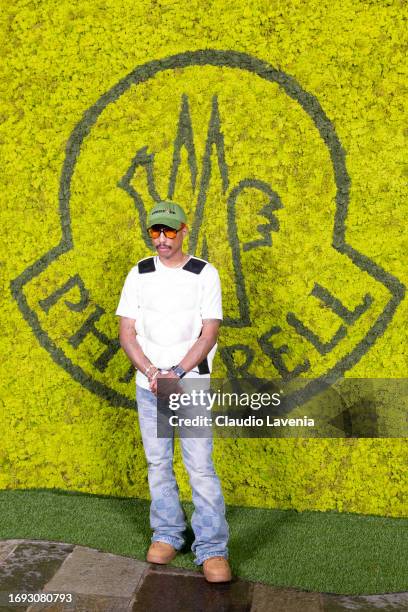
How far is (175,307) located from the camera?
4.30 metres

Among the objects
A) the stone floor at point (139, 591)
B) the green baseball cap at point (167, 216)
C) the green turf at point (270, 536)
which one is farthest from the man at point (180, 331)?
the green turf at point (270, 536)

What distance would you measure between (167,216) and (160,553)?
1873mm

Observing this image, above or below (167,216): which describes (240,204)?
above

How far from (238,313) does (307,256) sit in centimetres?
59

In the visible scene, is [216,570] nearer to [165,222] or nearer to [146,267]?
[146,267]

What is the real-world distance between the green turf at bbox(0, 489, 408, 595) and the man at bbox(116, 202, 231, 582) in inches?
15.3

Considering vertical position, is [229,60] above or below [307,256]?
above

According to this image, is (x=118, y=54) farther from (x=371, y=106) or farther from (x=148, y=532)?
(x=148, y=532)

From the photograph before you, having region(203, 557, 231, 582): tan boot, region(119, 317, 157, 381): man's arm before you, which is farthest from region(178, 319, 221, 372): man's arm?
region(203, 557, 231, 582): tan boot

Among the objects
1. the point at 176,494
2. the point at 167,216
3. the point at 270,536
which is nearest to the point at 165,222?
the point at 167,216

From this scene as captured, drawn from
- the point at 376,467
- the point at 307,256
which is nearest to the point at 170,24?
the point at 307,256

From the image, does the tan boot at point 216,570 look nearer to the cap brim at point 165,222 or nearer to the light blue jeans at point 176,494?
the light blue jeans at point 176,494

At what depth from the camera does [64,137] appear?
5.61 metres

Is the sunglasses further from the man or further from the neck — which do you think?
the neck
